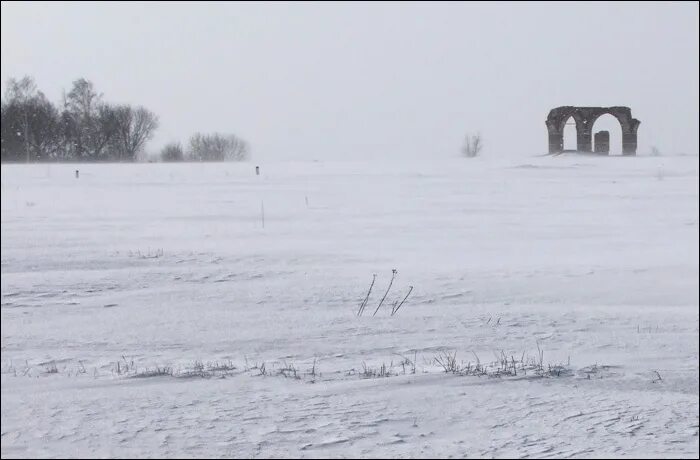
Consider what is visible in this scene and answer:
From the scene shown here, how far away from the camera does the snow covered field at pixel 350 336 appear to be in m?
2.82

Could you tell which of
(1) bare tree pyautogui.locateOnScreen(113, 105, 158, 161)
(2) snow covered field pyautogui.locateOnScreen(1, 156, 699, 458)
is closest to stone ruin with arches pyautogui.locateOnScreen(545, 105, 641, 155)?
(2) snow covered field pyautogui.locateOnScreen(1, 156, 699, 458)

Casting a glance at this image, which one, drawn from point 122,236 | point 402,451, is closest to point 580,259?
point 402,451

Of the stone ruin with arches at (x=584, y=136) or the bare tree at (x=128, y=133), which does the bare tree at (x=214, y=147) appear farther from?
the stone ruin with arches at (x=584, y=136)

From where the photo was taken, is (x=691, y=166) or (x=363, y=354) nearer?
(x=363, y=354)

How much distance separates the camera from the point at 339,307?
4.78m

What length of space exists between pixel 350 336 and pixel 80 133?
5.68 meters

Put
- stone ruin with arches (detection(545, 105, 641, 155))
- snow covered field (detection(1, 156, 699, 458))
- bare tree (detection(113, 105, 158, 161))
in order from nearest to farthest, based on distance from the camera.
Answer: snow covered field (detection(1, 156, 699, 458)) < bare tree (detection(113, 105, 158, 161)) < stone ruin with arches (detection(545, 105, 641, 155))

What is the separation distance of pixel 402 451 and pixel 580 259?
3.68 m

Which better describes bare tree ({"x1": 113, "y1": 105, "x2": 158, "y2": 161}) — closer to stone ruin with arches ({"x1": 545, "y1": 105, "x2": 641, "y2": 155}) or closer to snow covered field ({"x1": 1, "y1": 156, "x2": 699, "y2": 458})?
snow covered field ({"x1": 1, "y1": 156, "x2": 699, "y2": 458})

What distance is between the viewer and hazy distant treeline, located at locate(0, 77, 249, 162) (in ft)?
25.9

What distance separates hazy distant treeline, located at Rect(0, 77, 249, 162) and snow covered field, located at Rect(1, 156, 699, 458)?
0.86 metres

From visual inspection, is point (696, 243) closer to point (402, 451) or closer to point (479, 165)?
point (402, 451)

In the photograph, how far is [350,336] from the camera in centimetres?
423

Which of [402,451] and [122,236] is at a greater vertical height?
[122,236]
